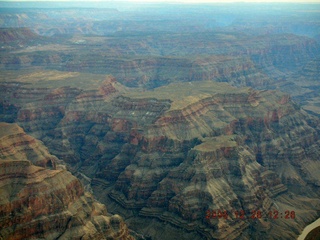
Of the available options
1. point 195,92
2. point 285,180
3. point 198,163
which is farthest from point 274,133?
point 198,163

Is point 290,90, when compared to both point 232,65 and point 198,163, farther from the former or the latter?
point 198,163
